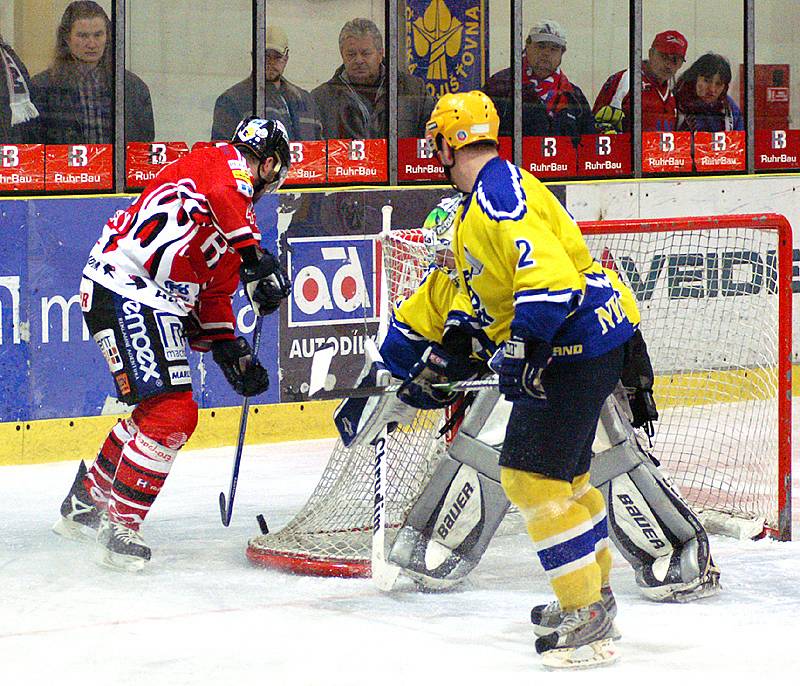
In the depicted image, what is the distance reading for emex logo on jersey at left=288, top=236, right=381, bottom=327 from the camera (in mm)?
6910

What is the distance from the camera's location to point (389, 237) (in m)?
5.34

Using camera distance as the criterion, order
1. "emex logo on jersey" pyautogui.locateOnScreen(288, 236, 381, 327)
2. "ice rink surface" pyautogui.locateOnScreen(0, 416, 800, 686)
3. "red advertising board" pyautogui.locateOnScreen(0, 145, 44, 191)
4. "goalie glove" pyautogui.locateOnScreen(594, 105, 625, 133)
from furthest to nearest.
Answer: "goalie glove" pyautogui.locateOnScreen(594, 105, 625, 133), "emex logo on jersey" pyautogui.locateOnScreen(288, 236, 381, 327), "red advertising board" pyautogui.locateOnScreen(0, 145, 44, 191), "ice rink surface" pyautogui.locateOnScreen(0, 416, 800, 686)

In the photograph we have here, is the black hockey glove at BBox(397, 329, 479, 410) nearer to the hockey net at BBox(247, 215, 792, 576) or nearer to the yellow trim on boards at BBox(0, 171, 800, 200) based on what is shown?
the hockey net at BBox(247, 215, 792, 576)

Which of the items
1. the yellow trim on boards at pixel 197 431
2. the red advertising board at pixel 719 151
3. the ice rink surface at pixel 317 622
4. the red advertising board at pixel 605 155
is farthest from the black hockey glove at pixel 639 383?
the red advertising board at pixel 719 151

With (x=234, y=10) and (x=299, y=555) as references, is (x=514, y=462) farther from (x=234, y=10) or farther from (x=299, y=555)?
(x=234, y=10)

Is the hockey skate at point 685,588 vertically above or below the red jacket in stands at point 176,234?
below

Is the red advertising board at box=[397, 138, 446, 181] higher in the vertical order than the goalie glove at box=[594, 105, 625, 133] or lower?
lower

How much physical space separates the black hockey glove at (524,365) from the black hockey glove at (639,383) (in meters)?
0.93

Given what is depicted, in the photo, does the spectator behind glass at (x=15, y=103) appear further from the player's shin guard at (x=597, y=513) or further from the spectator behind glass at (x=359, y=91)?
the player's shin guard at (x=597, y=513)

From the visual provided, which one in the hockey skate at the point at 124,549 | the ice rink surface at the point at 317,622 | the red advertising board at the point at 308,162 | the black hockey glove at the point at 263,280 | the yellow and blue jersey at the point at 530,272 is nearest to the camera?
the yellow and blue jersey at the point at 530,272

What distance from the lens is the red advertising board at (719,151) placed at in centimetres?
855

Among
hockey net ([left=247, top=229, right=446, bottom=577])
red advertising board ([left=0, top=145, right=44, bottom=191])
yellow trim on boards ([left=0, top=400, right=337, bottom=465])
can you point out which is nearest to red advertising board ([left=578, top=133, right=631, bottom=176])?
yellow trim on boards ([left=0, top=400, right=337, bottom=465])

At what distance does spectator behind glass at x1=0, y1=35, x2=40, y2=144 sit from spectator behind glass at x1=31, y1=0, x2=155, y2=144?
0.04 metres

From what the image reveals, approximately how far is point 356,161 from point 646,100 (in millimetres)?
1855
